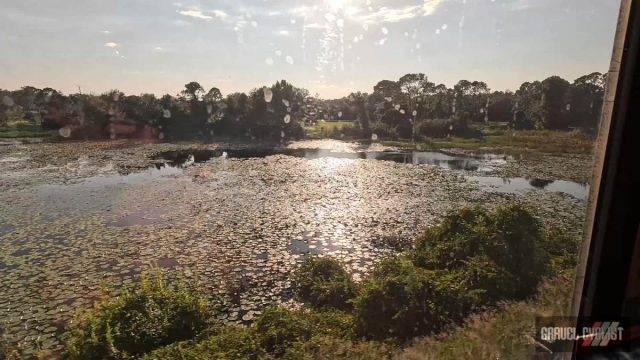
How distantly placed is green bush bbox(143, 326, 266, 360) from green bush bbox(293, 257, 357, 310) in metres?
1.95

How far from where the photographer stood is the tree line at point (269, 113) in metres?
38.4

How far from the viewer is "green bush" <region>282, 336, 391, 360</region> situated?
199 inches

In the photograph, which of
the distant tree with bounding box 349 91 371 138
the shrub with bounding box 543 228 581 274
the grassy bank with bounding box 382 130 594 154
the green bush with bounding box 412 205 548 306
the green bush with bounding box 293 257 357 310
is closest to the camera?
the green bush with bounding box 412 205 548 306

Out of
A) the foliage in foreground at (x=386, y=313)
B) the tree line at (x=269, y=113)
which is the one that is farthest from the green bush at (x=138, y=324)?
the tree line at (x=269, y=113)

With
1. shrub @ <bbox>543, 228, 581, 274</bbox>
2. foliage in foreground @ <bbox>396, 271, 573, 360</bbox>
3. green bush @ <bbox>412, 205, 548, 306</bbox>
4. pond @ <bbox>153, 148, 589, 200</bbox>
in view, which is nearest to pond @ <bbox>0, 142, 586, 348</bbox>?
pond @ <bbox>153, 148, 589, 200</bbox>

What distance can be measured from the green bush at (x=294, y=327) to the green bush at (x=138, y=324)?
131 cm

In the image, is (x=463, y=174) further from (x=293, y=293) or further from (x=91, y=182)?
(x=91, y=182)

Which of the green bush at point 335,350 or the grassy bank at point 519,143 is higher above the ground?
the grassy bank at point 519,143

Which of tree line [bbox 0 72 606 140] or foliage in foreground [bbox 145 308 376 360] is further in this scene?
tree line [bbox 0 72 606 140]

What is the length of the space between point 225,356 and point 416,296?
3450 millimetres

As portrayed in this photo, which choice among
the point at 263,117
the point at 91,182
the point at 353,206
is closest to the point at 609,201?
the point at 353,206

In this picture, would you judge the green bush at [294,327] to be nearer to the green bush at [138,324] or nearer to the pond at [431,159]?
the green bush at [138,324]

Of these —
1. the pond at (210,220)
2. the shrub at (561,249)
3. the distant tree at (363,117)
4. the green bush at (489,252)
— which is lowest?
the pond at (210,220)

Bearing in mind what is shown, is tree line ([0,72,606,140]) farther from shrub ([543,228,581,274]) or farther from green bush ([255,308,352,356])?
green bush ([255,308,352,356])
